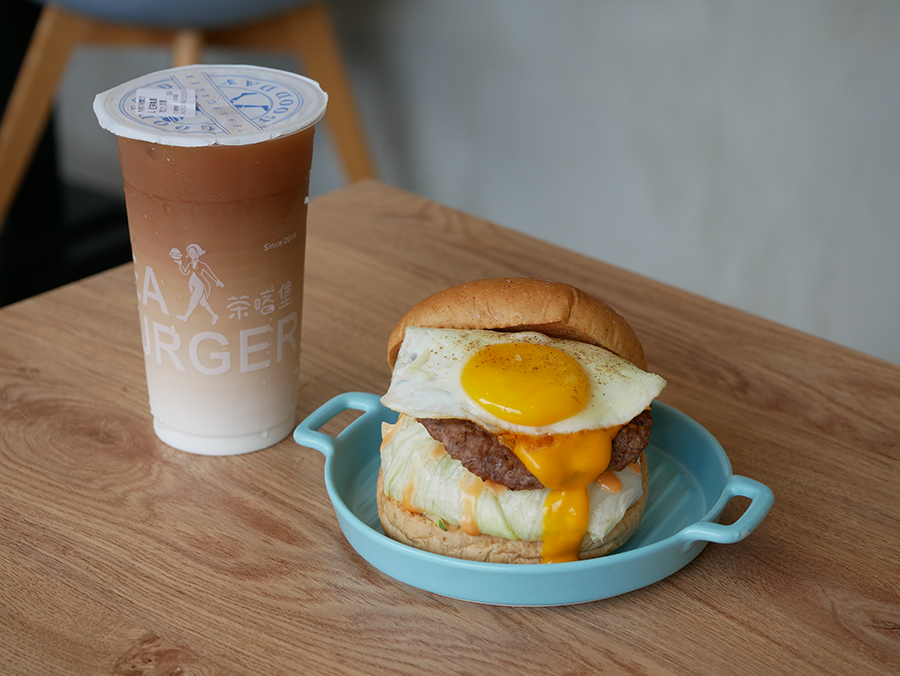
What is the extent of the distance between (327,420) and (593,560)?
330 millimetres

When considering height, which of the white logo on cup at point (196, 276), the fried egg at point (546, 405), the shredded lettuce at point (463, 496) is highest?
the white logo on cup at point (196, 276)

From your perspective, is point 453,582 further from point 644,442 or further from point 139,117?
point 139,117

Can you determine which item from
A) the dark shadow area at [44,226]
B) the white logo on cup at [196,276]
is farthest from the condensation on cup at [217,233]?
the dark shadow area at [44,226]

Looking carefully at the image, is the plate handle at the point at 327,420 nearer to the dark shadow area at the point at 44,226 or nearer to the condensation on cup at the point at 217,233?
the condensation on cup at the point at 217,233

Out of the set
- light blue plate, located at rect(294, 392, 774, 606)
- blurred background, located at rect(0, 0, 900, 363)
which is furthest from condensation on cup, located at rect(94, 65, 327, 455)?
blurred background, located at rect(0, 0, 900, 363)

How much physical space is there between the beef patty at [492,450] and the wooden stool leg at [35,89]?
2.14m

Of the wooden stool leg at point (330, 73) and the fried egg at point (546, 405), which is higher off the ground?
the fried egg at point (546, 405)

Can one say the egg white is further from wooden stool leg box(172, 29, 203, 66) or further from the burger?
wooden stool leg box(172, 29, 203, 66)

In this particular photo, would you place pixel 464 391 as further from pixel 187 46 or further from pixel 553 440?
pixel 187 46

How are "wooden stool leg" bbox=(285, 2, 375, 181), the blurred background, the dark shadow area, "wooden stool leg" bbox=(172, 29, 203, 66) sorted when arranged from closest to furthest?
the blurred background < "wooden stool leg" bbox=(172, 29, 203, 66) < "wooden stool leg" bbox=(285, 2, 375, 181) < the dark shadow area

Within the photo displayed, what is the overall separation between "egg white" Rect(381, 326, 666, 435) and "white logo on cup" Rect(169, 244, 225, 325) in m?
0.19

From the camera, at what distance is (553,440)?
2.49ft

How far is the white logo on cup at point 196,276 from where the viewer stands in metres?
0.85

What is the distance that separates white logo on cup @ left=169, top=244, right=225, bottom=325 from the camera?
0.85 m
